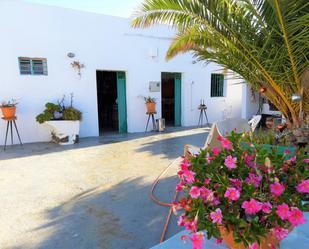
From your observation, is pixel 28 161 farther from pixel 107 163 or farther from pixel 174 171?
pixel 174 171

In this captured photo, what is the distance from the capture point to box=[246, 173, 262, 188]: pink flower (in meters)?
1.01

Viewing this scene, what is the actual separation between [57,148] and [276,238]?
248 inches

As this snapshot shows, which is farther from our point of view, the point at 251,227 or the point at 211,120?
Result: the point at 211,120

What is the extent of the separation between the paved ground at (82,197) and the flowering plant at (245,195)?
1.50 metres

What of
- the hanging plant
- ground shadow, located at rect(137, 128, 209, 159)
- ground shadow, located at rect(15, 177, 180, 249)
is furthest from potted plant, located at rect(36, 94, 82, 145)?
ground shadow, located at rect(15, 177, 180, 249)

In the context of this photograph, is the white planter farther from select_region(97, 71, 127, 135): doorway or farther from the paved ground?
select_region(97, 71, 127, 135): doorway

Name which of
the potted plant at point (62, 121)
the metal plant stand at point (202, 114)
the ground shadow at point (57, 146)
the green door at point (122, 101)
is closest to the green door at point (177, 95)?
the metal plant stand at point (202, 114)

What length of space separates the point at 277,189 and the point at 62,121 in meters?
6.53

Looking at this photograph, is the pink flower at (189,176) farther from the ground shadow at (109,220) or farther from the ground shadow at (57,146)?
the ground shadow at (57,146)

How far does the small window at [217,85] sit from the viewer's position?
35.0 ft

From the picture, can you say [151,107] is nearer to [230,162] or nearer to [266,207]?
[230,162]

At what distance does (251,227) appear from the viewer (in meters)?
0.95

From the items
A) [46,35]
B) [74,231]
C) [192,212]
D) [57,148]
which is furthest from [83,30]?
[192,212]

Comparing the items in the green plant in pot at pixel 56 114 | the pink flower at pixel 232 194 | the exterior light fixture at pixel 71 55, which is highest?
the exterior light fixture at pixel 71 55
